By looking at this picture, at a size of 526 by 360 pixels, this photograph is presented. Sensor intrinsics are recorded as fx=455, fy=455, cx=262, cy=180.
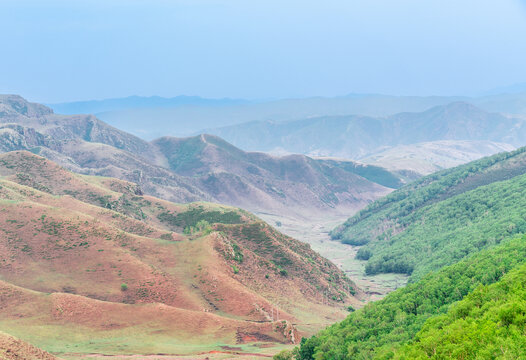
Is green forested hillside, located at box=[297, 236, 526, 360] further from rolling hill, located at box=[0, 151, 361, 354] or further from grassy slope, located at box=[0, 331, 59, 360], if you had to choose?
grassy slope, located at box=[0, 331, 59, 360]

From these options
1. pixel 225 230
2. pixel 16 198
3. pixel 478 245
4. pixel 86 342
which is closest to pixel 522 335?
pixel 86 342

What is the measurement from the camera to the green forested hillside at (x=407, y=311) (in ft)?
152

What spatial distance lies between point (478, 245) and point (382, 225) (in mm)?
84088

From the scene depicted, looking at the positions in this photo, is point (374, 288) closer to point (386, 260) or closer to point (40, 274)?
point (386, 260)

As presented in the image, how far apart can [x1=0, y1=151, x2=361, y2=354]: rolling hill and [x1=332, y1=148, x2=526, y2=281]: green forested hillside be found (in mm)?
34808

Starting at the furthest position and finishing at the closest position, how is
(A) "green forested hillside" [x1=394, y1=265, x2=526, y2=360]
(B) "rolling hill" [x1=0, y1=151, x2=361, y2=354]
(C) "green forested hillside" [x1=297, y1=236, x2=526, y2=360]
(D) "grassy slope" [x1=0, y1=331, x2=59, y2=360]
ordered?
(B) "rolling hill" [x1=0, y1=151, x2=361, y2=354] → (C) "green forested hillside" [x1=297, y1=236, x2=526, y2=360] → (D) "grassy slope" [x1=0, y1=331, x2=59, y2=360] → (A) "green forested hillside" [x1=394, y1=265, x2=526, y2=360]

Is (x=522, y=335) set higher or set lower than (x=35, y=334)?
higher

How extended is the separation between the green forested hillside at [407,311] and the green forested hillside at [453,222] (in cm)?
5190

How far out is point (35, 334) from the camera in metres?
57.0

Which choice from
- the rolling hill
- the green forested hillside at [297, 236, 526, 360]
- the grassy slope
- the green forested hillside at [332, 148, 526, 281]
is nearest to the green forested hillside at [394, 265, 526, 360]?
the green forested hillside at [297, 236, 526, 360]

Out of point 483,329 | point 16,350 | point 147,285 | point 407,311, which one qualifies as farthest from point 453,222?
point 16,350

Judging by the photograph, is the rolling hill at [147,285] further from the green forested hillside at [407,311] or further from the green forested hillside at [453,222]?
the green forested hillside at [453,222]

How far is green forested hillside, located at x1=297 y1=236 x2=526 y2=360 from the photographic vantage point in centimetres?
4647

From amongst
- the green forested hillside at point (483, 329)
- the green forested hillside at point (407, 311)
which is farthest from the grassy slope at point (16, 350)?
the green forested hillside at point (483, 329)
